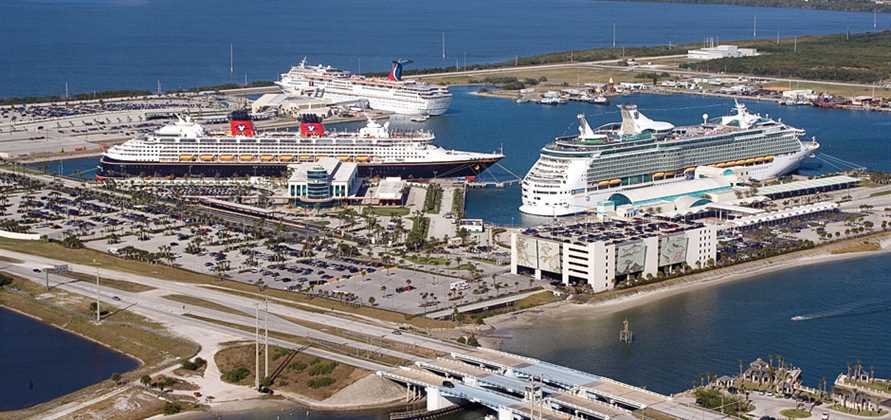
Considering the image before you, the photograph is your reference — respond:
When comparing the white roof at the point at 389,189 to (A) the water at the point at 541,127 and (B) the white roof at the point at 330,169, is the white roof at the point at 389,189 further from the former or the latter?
(A) the water at the point at 541,127

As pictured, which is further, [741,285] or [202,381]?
[741,285]

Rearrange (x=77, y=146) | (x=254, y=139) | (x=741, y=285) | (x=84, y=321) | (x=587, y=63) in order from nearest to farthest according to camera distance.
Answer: (x=84, y=321) → (x=741, y=285) → (x=254, y=139) → (x=77, y=146) → (x=587, y=63)

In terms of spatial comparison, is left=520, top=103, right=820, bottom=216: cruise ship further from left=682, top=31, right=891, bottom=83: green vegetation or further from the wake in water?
left=682, top=31, right=891, bottom=83: green vegetation

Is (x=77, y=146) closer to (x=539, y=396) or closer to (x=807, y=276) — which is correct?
(x=807, y=276)

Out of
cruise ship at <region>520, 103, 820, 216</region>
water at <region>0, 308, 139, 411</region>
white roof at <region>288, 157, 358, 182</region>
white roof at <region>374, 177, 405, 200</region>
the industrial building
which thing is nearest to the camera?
water at <region>0, 308, 139, 411</region>

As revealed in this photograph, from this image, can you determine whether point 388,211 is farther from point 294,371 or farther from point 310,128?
point 294,371

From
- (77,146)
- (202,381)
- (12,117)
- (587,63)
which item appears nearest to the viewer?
(202,381)

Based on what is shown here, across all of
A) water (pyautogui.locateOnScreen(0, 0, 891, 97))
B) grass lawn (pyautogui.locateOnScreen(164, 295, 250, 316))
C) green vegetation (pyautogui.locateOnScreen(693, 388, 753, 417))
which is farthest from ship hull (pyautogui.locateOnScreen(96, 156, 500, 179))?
water (pyautogui.locateOnScreen(0, 0, 891, 97))

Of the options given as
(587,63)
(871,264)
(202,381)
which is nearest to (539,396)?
(202,381)
